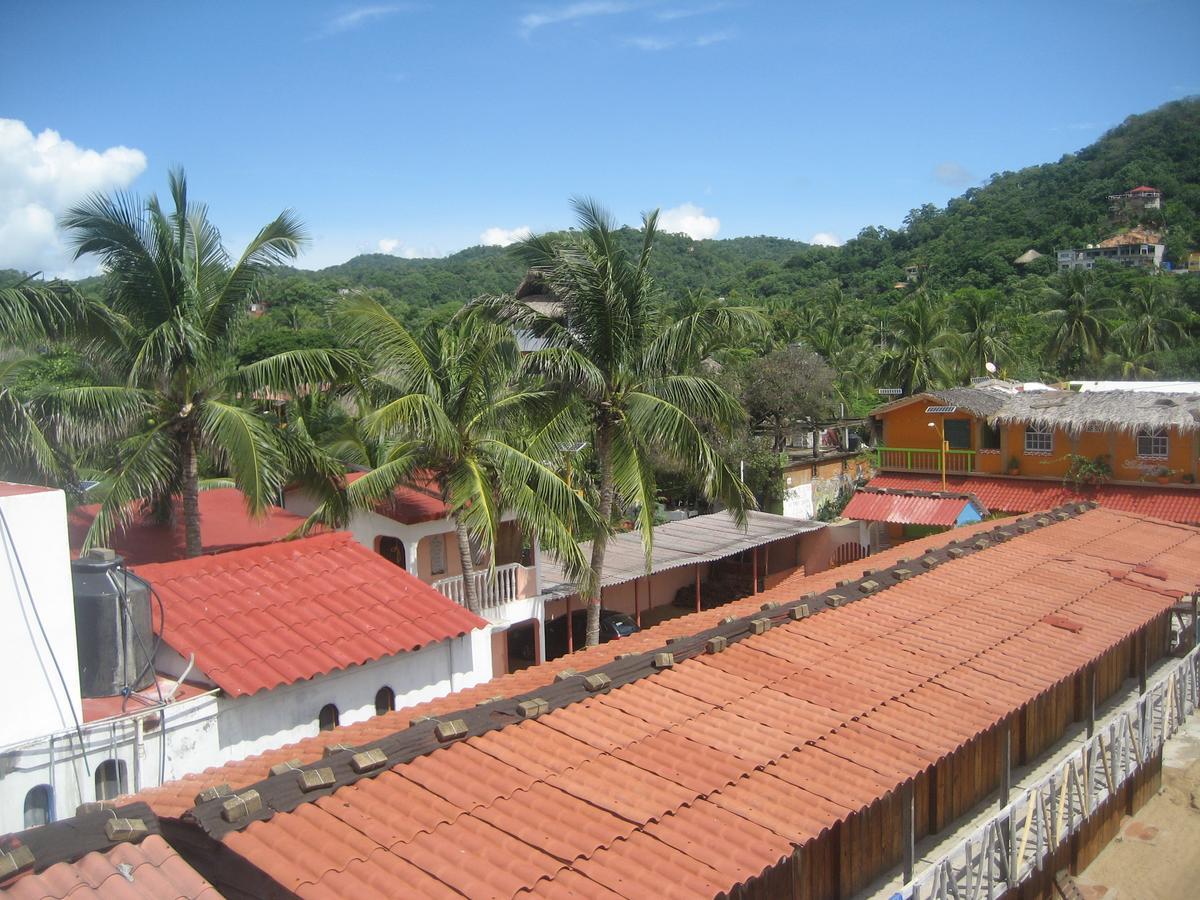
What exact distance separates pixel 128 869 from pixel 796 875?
18.1 ft

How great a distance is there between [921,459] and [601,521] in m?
19.6

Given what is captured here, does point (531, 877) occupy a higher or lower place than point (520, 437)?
lower

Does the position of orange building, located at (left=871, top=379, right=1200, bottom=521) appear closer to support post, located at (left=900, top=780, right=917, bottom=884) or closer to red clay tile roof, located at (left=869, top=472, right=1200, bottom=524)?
red clay tile roof, located at (left=869, top=472, right=1200, bottom=524)

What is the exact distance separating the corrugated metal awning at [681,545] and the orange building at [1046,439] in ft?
23.8

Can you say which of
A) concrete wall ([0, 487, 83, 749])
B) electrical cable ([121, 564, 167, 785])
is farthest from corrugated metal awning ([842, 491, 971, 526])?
A: concrete wall ([0, 487, 83, 749])

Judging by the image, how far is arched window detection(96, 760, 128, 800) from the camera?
29.4 feet

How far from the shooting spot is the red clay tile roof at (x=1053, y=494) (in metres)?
26.9

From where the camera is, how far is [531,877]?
5781 millimetres

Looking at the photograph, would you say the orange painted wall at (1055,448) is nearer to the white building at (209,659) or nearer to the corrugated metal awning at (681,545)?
the corrugated metal awning at (681,545)

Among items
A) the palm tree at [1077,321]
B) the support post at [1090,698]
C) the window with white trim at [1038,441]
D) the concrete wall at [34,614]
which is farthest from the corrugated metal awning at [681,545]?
the palm tree at [1077,321]

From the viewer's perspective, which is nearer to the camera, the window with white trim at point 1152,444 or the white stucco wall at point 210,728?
the white stucco wall at point 210,728

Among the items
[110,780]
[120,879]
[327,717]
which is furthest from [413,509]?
[120,879]

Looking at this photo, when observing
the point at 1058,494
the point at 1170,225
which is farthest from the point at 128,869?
the point at 1170,225

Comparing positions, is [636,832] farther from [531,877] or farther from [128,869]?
[128,869]
